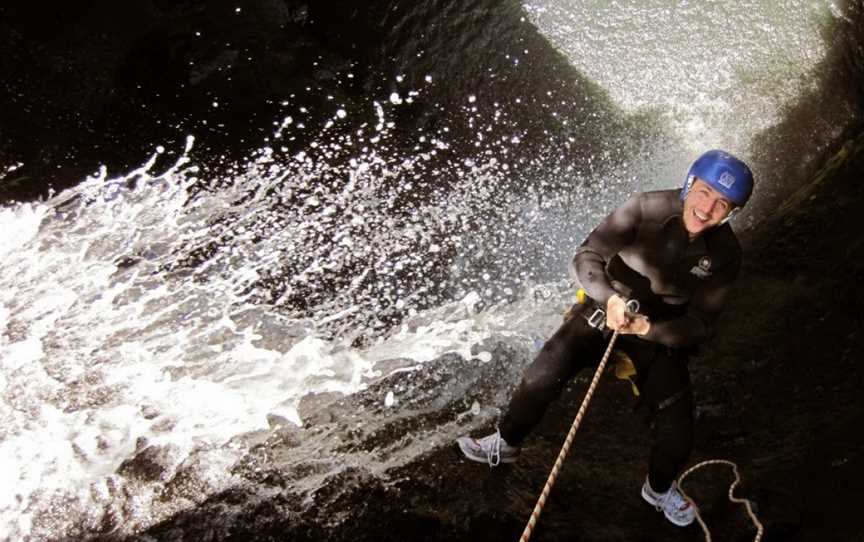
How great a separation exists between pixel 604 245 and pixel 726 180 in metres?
0.67

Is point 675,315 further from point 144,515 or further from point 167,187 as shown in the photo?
point 167,187

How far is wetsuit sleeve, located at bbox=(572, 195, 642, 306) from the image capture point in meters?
3.15

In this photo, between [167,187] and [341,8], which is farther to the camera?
[341,8]

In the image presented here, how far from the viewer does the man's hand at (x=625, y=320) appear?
9.68ft

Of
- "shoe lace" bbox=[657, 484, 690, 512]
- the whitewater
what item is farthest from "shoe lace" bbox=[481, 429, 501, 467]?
"shoe lace" bbox=[657, 484, 690, 512]

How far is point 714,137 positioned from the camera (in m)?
5.91

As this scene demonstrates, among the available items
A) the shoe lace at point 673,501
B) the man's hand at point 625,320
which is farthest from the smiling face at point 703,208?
the shoe lace at point 673,501

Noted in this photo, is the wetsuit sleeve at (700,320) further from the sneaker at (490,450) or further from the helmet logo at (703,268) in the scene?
the sneaker at (490,450)

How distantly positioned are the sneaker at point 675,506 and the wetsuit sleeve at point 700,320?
0.87 meters

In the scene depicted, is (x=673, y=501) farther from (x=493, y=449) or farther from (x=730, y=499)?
(x=493, y=449)

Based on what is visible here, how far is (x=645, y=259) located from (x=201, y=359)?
288cm

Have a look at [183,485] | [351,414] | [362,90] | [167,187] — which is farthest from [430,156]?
[183,485]

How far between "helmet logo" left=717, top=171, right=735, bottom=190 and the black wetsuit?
0.95 feet

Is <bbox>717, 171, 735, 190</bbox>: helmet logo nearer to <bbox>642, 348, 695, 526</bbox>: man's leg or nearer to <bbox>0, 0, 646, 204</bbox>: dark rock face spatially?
<bbox>642, 348, 695, 526</bbox>: man's leg
